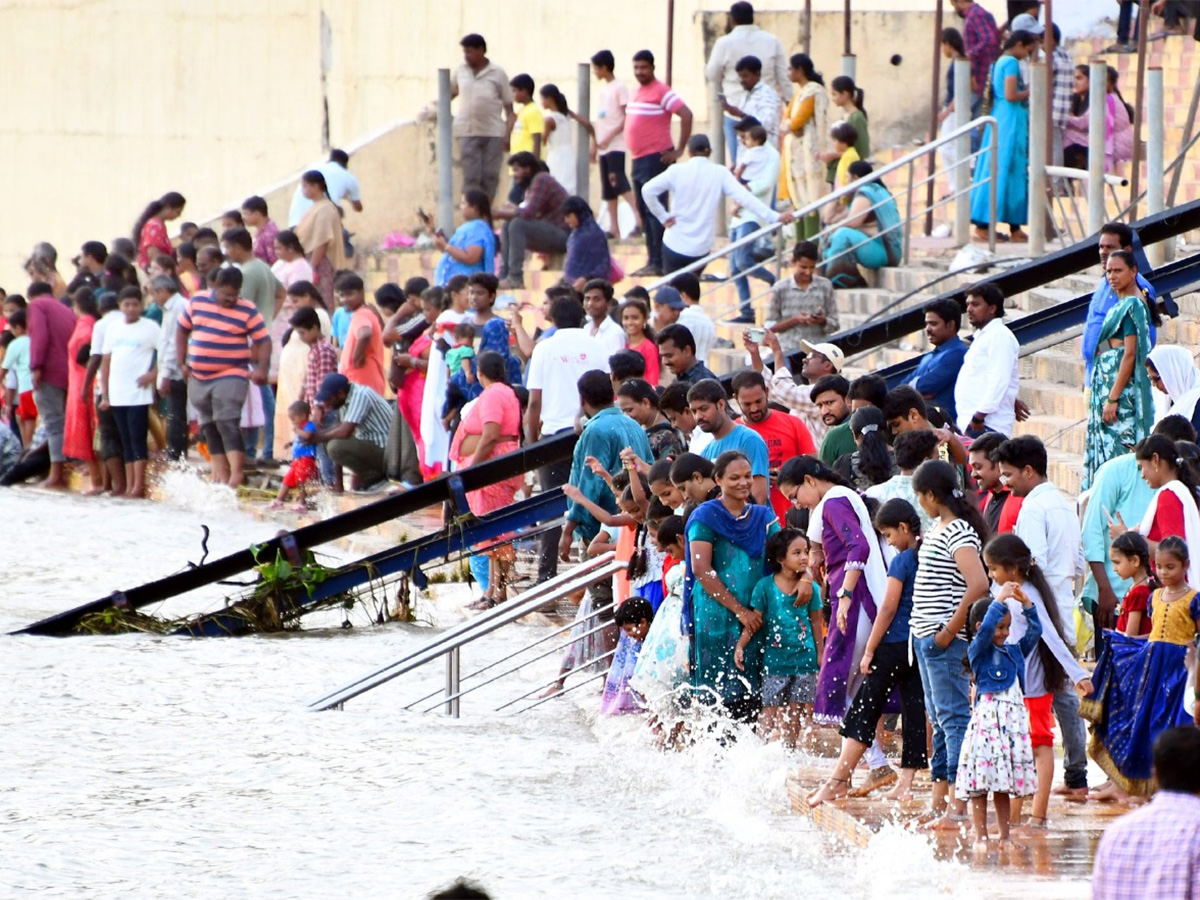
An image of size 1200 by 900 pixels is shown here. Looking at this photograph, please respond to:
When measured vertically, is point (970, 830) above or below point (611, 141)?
below

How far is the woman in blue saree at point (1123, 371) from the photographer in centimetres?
1001

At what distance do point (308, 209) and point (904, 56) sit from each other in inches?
233

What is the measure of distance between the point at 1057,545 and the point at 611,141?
11964mm

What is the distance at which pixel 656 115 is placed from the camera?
60.1ft

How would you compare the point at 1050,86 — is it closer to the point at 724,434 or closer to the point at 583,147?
the point at 583,147

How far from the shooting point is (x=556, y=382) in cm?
1272

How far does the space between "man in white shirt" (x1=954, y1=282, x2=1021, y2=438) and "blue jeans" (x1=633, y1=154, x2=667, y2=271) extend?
22.8 ft

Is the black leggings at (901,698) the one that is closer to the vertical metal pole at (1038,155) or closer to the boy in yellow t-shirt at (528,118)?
the vertical metal pole at (1038,155)

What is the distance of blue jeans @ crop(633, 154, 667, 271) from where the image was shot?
17.7 meters

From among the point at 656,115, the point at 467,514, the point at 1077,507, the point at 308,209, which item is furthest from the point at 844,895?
the point at 308,209

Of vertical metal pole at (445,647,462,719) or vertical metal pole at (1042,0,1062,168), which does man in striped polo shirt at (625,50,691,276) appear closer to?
vertical metal pole at (1042,0,1062,168)

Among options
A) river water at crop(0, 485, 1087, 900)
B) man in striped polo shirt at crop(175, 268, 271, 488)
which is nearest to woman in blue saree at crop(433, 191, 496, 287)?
man in striped polo shirt at crop(175, 268, 271, 488)

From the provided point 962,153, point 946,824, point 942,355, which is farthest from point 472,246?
point 946,824

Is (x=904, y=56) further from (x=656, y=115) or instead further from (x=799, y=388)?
(x=799, y=388)
